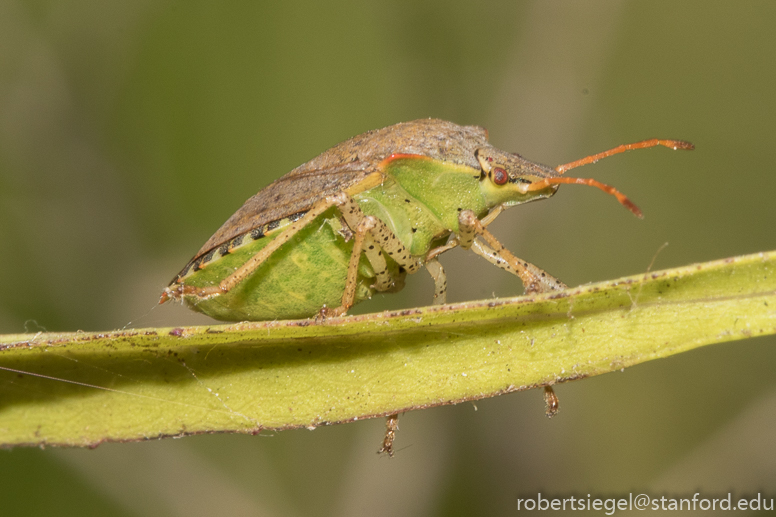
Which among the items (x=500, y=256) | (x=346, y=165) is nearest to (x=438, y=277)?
(x=500, y=256)

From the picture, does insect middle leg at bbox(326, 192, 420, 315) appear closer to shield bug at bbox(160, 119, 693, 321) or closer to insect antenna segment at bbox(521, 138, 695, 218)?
shield bug at bbox(160, 119, 693, 321)

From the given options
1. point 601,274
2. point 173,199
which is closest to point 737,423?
point 601,274

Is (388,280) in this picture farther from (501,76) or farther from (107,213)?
(501,76)

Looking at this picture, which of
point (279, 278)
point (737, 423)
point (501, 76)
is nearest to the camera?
point (279, 278)

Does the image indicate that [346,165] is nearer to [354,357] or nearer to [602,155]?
[354,357]

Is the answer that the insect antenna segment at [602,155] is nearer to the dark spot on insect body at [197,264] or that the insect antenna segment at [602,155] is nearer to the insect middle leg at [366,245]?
the insect middle leg at [366,245]

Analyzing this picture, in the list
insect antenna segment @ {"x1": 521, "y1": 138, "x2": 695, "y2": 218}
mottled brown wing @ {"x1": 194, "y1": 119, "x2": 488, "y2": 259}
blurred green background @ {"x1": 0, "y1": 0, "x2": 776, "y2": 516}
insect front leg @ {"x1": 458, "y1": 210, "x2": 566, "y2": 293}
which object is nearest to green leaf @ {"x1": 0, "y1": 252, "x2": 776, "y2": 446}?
insect front leg @ {"x1": 458, "y1": 210, "x2": 566, "y2": 293}
